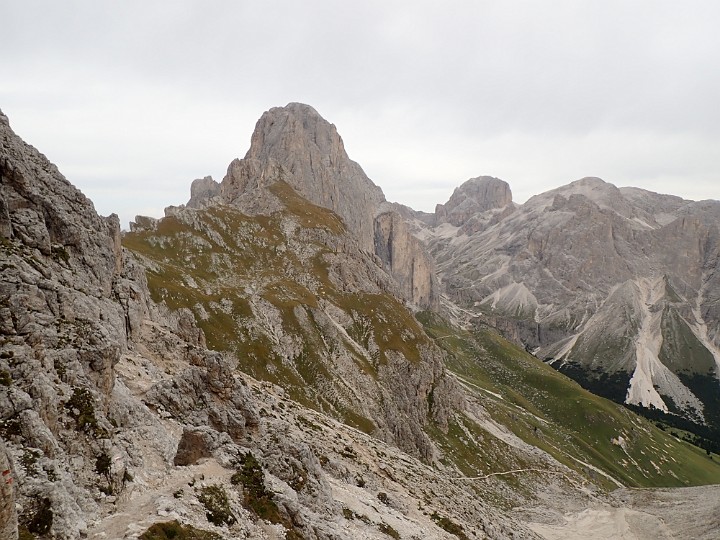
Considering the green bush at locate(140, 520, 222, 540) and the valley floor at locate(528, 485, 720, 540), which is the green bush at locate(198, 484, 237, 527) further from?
the valley floor at locate(528, 485, 720, 540)

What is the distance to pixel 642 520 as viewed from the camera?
386 feet

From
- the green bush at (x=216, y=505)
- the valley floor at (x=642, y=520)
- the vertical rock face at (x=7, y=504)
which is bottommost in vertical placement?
the valley floor at (x=642, y=520)

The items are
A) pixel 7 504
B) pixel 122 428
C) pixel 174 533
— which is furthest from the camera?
pixel 122 428

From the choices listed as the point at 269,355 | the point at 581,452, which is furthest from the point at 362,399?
the point at 581,452

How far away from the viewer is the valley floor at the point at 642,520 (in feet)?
336

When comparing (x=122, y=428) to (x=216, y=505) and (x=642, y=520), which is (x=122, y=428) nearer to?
(x=216, y=505)

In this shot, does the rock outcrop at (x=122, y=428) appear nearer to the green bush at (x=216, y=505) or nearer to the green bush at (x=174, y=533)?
the green bush at (x=216, y=505)

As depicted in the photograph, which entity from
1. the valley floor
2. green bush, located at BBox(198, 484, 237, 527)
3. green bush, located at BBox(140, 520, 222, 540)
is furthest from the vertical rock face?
the valley floor

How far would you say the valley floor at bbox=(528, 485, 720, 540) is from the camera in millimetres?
102425

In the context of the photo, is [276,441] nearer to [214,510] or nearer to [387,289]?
[214,510]

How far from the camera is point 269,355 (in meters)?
111

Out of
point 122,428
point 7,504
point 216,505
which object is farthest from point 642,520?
point 7,504

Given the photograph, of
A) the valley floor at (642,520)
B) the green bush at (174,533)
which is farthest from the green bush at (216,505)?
the valley floor at (642,520)

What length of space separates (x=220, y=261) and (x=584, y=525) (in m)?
130
